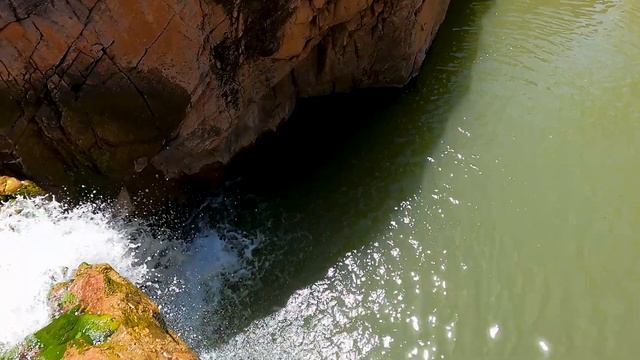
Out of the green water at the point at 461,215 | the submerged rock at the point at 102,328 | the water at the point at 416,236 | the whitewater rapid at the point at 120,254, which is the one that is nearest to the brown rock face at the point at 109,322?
the submerged rock at the point at 102,328

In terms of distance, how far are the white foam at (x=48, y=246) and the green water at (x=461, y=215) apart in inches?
67.2

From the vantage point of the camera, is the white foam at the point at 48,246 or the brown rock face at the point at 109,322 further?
the white foam at the point at 48,246

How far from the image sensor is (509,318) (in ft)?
20.3

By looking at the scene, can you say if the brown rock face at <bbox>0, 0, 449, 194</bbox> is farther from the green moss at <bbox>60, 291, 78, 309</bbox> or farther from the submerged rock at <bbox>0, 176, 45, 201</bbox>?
the green moss at <bbox>60, 291, 78, 309</bbox>

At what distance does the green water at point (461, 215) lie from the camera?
6.09 meters

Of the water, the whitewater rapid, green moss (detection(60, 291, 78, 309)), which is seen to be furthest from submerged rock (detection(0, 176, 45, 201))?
green moss (detection(60, 291, 78, 309))

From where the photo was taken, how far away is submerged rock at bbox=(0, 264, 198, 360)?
432 centimetres

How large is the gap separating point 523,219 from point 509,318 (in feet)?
5.17

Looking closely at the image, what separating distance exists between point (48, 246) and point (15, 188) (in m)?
0.91

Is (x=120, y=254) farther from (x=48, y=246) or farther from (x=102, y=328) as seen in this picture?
(x=102, y=328)

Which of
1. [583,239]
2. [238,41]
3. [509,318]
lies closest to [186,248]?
[238,41]

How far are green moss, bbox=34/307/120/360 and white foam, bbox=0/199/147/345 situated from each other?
3.81ft

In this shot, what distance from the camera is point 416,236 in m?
7.12

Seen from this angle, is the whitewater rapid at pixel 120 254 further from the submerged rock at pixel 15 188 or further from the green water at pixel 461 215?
the green water at pixel 461 215
